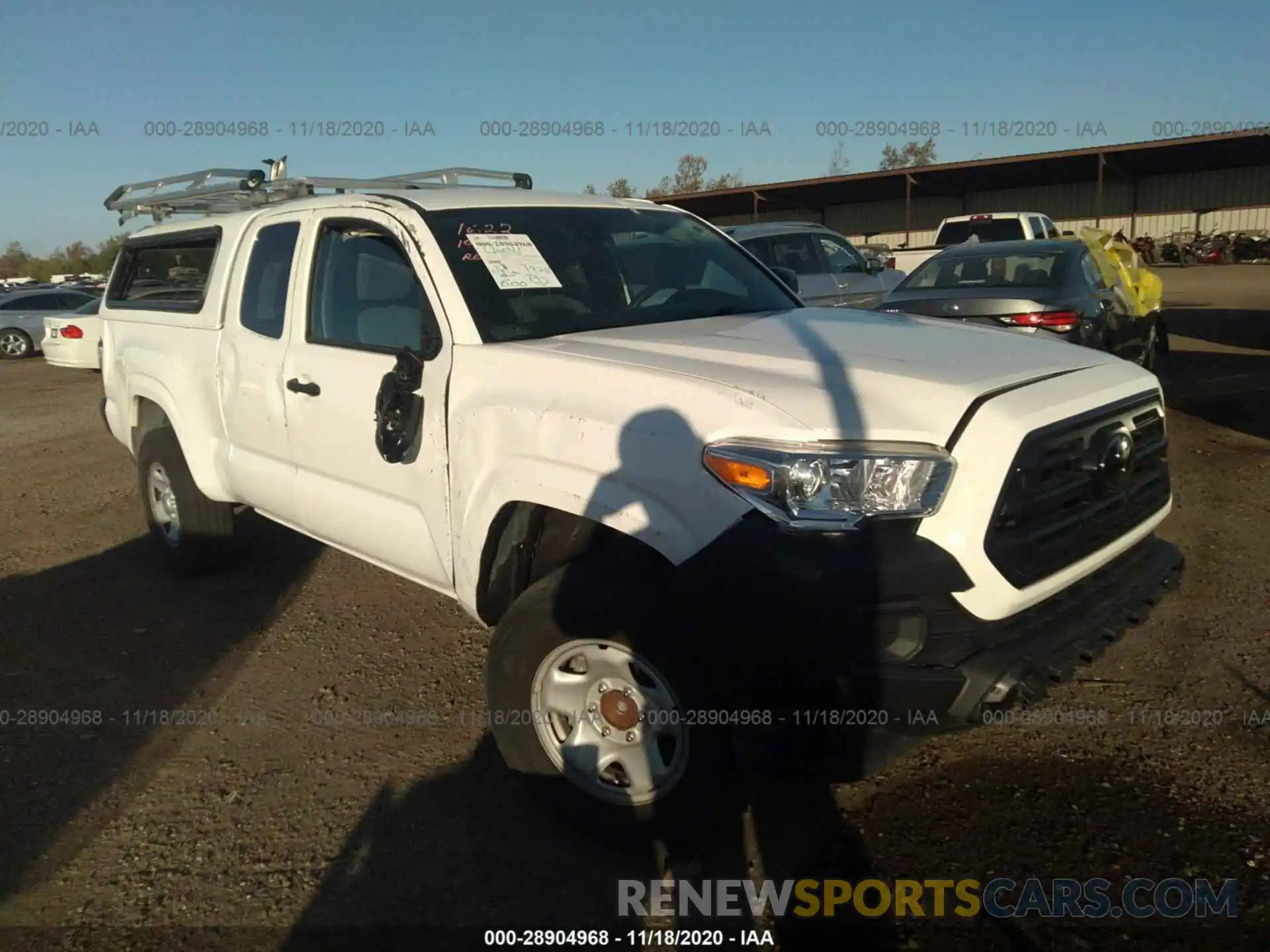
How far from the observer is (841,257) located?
11117 mm

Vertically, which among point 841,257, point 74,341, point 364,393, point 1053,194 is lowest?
point 74,341

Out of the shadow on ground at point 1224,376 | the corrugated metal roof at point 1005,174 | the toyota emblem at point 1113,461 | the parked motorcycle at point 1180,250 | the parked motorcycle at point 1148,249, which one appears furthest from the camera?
the parked motorcycle at point 1180,250

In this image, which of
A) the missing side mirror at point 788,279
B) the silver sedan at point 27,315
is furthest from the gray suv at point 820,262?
the silver sedan at point 27,315

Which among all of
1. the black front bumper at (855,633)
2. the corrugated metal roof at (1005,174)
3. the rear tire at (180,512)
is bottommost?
the rear tire at (180,512)

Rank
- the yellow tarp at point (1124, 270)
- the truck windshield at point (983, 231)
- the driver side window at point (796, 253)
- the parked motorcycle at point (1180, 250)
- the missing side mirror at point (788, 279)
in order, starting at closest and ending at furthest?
the missing side mirror at point (788, 279), the yellow tarp at point (1124, 270), the driver side window at point (796, 253), the truck windshield at point (983, 231), the parked motorcycle at point (1180, 250)

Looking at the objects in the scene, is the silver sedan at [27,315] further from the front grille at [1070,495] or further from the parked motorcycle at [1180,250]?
the parked motorcycle at [1180,250]

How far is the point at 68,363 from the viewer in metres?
11.0

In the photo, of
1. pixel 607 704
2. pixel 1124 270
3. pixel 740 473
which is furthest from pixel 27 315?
pixel 740 473

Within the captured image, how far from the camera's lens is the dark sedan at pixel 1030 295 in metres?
7.61

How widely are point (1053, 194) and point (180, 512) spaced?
41493 mm

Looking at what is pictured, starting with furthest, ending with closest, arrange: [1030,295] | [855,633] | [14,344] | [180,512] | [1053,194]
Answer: [1053,194] < [14,344] < [1030,295] < [180,512] < [855,633]

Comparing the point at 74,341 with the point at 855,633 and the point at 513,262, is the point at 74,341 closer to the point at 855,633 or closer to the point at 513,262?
the point at 513,262

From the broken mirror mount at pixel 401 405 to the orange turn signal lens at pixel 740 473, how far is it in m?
1.31

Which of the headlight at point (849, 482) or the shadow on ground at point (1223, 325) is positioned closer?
the headlight at point (849, 482)
